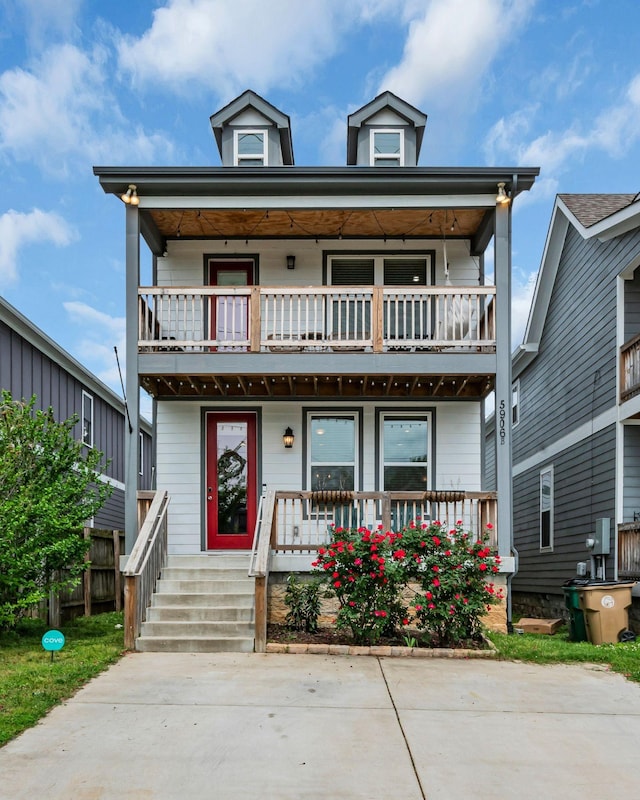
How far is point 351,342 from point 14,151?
102 ft

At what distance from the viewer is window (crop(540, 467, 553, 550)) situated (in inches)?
593

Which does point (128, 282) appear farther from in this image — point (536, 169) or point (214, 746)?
point (214, 746)


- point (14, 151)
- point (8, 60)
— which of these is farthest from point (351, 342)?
point (14, 151)

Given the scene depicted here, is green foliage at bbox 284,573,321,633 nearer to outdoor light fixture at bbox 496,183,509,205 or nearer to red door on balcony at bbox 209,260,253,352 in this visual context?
red door on balcony at bbox 209,260,253,352

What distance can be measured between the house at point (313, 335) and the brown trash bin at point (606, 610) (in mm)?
1159

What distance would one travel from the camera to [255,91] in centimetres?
1297

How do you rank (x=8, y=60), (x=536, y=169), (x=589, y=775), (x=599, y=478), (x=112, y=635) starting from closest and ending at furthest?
(x=589, y=775)
(x=112, y=635)
(x=536, y=169)
(x=599, y=478)
(x=8, y=60)

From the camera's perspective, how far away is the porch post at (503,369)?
10078 millimetres

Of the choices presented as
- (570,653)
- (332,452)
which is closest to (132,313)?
(332,452)

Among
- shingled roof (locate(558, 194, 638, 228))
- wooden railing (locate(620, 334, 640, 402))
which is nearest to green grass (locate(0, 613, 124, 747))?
wooden railing (locate(620, 334, 640, 402))

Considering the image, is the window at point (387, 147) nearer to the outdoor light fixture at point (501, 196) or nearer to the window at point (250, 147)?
the window at point (250, 147)

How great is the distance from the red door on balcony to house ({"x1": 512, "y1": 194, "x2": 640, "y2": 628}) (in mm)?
5878

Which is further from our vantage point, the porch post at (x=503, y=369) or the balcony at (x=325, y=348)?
the balcony at (x=325, y=348)

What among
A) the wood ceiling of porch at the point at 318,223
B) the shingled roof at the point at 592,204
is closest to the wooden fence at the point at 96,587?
the wood ceiling of porch at the point at 318,223
